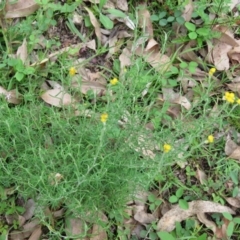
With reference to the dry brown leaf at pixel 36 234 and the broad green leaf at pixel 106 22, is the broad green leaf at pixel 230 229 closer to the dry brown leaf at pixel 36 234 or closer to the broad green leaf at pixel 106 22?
the dry brown leaf at pixel 36 234

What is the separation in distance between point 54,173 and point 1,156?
281 millimetres

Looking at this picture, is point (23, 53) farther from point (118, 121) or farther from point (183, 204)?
point (183, 204)

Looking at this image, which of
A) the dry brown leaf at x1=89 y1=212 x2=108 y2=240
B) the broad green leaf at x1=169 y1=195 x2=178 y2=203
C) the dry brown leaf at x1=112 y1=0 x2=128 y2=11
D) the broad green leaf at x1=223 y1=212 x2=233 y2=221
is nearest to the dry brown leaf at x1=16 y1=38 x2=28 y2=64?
the dry brown leaf at x1=112 y1=0 x2=128 y2=11

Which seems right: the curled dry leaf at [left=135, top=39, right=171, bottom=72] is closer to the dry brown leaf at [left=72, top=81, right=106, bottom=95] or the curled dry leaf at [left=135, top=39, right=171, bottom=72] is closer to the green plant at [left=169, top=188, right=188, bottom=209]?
the dry brown leaf at [left=72, top=81, right=106, bottom=95]

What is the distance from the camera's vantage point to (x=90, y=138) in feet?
5.89

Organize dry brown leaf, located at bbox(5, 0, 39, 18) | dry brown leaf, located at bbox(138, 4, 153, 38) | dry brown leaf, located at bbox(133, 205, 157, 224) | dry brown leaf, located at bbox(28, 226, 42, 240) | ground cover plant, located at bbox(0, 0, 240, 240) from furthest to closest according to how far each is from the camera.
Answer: dry brown leaf, located at bbox(138, 4, 153, 38) < dry brown leaf, located at bbox(5, 0, 39, 18) < dry brown leaf, located at bbox(133, 205, 157, 224) < dry brown leaf, located at bbox(28, 226, 42, 240) < ground cover plant, located at bbox(0, 0, 240, 240)

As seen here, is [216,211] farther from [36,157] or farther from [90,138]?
[36,157]

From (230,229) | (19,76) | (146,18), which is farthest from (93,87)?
(230,229)

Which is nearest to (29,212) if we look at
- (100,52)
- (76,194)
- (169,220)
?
(76,194)

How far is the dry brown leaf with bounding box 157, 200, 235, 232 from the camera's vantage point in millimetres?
2053

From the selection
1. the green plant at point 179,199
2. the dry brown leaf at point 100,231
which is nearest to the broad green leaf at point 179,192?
the green plant at point 179,199

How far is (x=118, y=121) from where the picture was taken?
5.96 ft

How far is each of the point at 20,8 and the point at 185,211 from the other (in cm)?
112

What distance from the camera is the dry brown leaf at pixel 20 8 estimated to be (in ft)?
7.17
